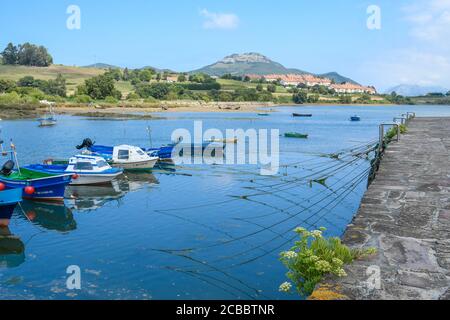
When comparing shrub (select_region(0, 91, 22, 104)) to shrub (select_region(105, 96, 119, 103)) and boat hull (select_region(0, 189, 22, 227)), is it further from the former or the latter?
boat hull (select_region(0, 189, 22, 227))

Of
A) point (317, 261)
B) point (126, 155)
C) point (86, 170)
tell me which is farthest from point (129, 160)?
point (317, 261)

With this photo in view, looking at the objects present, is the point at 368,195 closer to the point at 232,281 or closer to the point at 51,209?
the point at 232,281

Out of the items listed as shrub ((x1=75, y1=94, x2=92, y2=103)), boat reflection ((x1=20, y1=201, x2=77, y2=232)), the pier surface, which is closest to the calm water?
boat reflection ((x1=20, y1=201, x2=77, y2=232))

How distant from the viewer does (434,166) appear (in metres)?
16.3

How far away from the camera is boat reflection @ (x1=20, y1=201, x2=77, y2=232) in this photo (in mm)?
20562

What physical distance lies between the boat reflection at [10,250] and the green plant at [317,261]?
37.8ft

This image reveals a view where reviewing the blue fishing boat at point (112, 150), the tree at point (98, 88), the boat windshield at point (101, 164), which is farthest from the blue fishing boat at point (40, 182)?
the tree at point (98, 88)

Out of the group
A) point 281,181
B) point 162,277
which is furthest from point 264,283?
point 281,181

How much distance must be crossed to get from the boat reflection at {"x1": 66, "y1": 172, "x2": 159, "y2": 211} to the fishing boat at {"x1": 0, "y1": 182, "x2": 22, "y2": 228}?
4507 mm

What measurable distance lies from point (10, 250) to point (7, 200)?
2725mm

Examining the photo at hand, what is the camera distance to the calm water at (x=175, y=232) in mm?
13391

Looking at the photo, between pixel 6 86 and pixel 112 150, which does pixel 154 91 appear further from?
pixel 112 150

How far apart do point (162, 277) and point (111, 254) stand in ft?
10.1

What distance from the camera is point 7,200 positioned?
19.1m
